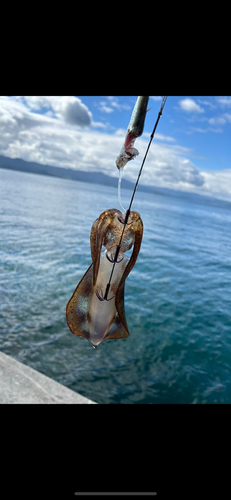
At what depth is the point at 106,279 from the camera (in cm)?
233

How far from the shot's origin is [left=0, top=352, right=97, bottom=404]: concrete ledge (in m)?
4.84

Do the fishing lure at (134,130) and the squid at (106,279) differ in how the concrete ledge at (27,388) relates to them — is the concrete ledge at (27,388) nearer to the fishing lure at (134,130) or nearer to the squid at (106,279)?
the squid at (106,279)

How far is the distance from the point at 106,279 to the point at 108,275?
0.11 ft

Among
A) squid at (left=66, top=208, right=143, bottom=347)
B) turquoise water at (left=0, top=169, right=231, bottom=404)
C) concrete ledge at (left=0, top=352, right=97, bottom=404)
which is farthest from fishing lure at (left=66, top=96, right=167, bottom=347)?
turquoise water at (left=0, top=169, right=231, bottom=404)

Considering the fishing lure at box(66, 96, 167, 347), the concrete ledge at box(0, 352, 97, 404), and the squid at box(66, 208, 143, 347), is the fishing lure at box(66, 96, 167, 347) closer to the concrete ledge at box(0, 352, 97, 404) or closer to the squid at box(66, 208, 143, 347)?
the squid at box(66, 208, 143, 347)

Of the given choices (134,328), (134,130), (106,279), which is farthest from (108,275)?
(134,328)

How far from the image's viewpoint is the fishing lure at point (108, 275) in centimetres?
215

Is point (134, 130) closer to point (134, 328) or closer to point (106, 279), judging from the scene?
point (106, 279)

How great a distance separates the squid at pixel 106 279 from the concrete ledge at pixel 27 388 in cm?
297

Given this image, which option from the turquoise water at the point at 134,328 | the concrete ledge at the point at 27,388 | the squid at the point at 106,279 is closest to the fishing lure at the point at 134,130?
the squid at the point at 106,279

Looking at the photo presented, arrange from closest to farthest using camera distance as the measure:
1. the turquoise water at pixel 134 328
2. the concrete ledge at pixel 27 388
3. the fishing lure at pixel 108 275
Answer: the fishing lure at pixel 108 275 < the concrete ledge at pixel 27 388 < the turquoise water at pixel 134 328

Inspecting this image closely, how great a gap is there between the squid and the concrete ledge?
2.97m

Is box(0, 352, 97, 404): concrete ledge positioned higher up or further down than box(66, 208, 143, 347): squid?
further down
